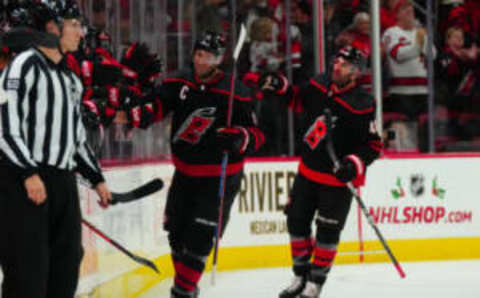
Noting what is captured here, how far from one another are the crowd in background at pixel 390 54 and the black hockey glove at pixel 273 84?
5.22 feet

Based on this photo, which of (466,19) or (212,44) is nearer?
(212,44)

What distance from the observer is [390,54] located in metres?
8.23

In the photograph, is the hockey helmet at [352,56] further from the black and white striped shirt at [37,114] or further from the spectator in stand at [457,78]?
the spectator in stand at [457,78]

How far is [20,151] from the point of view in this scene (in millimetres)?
3023

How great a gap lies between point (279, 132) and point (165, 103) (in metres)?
2.82

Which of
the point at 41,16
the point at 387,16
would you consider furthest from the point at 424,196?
the point at 41,16

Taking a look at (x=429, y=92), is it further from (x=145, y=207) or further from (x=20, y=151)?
(x=20, y=151)

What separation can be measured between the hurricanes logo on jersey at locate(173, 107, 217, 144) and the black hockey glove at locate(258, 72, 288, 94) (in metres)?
0.48

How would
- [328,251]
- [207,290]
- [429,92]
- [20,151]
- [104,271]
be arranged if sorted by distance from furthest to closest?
[429,92] < [207,290] < [328,251] < [104,271] < [20,151]

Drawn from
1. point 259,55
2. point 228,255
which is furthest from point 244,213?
point 259,55

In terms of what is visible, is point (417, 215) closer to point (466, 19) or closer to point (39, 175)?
point (466, 19)

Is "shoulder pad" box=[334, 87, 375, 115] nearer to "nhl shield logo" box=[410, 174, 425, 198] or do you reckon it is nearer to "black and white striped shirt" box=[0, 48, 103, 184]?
"nhl shield logo" box=[410, 174, 425, 198]

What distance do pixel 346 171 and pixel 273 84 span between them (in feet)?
2.01

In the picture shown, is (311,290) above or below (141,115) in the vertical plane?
below
